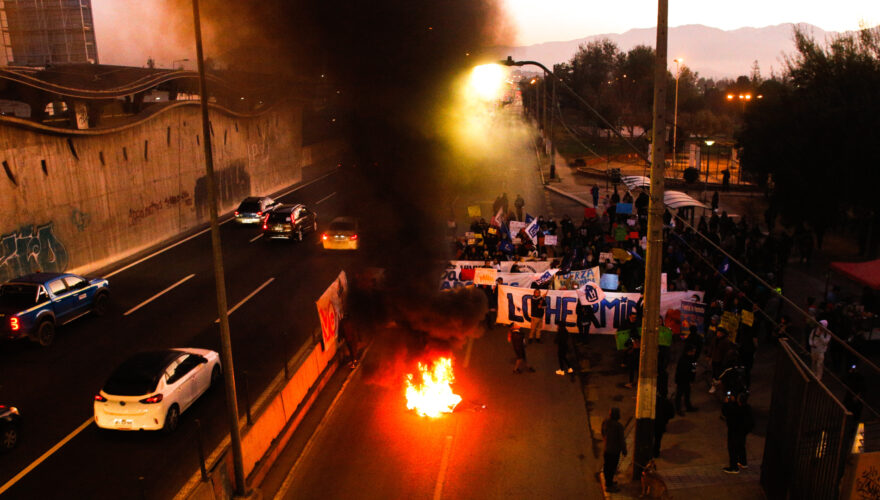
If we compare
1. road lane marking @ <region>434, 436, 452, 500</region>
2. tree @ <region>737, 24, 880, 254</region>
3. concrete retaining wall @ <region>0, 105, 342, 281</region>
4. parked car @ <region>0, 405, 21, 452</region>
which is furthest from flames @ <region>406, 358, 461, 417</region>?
tree @ <region>737, 24, 880, 254</region>

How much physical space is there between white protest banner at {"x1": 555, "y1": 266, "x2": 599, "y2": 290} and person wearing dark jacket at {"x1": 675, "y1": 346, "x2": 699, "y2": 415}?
4.75 m

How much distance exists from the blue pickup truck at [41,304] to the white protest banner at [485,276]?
10273 millimetres

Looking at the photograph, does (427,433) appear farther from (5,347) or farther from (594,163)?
(594,163)

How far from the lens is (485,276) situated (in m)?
17.3

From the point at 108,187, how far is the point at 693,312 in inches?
794

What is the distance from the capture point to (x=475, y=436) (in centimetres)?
1186

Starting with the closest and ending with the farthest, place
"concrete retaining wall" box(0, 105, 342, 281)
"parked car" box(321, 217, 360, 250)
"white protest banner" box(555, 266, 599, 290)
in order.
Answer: "white protest banner" box(555, 266, 599, 290), "concrete retaining wall" box(0, 105, 342, 281), "parked car" box(321, 217, 360, 250)

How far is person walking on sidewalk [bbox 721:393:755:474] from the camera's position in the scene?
32.0ft

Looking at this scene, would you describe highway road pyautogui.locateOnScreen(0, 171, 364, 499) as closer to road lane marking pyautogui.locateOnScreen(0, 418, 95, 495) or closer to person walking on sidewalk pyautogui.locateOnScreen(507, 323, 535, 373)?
road lane marking pyautogui.locateOnScreen(0, 418, 95, 495)

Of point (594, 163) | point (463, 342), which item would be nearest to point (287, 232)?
point (463, 342)

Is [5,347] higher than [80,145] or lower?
lower

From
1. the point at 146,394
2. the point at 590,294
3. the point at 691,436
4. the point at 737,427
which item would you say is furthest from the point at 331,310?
the point at 737,427

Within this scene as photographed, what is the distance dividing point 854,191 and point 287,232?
20.3 metres

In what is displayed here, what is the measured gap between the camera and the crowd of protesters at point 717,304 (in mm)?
11180
